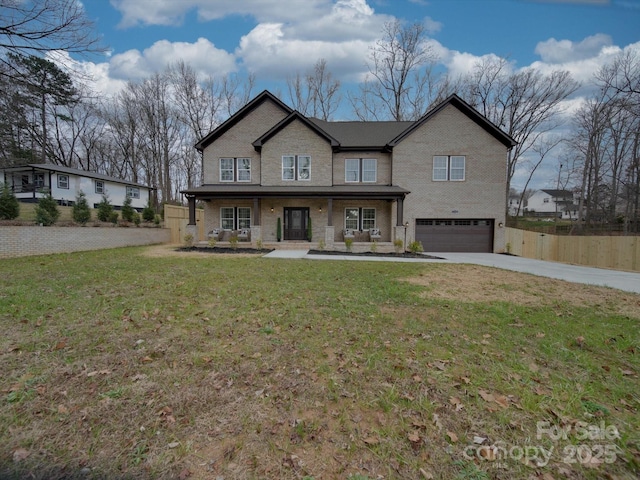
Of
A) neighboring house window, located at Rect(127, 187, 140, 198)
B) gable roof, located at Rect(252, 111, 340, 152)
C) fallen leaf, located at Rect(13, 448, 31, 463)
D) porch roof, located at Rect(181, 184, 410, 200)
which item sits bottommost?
fallen leaf, located at Rect(13, 448, 31, 463)

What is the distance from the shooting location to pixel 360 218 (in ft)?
62.0

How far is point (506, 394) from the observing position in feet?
9.43

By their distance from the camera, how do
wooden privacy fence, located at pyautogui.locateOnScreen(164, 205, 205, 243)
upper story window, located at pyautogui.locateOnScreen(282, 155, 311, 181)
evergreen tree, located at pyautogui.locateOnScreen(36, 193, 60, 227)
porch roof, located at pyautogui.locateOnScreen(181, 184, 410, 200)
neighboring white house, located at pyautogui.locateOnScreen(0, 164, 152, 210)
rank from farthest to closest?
neighboring white house, located at pyautogui.locateOnScreen(0, 164, 152, 210) < wooden privacy fence, located at pyautogui.locateOnScreen(164, 205, 205, 243) < upper story window, located at pyautogui.locateOnScreen(282, 155, 311, 181) < porch roof, located at pyautogui.locateOnScreen(181, 184, 410, 200) < evergreen tree, located at pyautogui.locateOnScreen(36, 193, 60, 227)

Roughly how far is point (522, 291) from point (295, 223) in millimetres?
13690

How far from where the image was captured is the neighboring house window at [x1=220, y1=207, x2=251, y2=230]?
19188 mm

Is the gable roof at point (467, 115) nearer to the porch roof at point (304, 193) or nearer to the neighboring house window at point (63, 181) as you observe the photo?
the porch roof at point (304, 193)

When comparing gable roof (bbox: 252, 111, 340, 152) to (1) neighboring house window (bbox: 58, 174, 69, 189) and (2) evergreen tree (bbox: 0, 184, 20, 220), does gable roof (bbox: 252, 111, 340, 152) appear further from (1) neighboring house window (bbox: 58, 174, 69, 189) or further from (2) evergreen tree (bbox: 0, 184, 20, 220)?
(1) neighboring house window (bbox: 58, 174, 69, 189)

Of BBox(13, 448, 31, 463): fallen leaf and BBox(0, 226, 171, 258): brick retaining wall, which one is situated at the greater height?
BBox(0, 226, 171, 258): brick retaining wall

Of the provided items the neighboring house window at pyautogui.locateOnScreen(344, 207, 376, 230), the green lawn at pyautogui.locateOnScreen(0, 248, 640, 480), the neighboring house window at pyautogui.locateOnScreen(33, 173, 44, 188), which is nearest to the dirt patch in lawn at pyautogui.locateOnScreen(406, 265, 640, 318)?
the green lawn at pyautogui.locateOnScreen(0, 248, 640, 480)

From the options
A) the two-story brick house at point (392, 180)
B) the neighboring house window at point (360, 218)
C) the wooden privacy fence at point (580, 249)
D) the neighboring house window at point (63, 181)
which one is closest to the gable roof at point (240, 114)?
the two-story brick house at point (392, 180)

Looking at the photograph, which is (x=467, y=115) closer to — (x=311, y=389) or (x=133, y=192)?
(x=311, y=389)

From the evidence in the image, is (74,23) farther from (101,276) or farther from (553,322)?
(553,322)

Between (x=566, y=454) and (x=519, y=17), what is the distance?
18.6 feet

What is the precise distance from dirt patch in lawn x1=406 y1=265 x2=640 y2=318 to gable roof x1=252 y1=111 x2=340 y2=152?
11674mm
